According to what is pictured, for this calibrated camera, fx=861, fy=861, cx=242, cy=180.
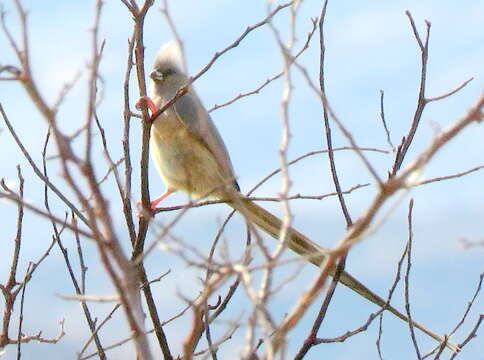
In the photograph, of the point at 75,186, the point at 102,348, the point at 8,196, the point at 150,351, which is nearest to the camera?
the point at 75,186

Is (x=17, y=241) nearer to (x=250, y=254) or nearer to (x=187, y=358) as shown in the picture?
(x=250, y=254)

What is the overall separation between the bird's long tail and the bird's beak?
84 cm

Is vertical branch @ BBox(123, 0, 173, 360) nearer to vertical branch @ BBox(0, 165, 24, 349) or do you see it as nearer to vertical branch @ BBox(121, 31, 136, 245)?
vertical branch @ BBox(121, 31, 136, 245)

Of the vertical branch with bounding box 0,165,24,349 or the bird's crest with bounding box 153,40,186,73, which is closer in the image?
the vertical branch with bounding box 0,165,24,349

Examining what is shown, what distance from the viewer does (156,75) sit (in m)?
4.58

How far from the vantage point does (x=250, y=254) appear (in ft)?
7.39

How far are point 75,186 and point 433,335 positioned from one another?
2199 mm

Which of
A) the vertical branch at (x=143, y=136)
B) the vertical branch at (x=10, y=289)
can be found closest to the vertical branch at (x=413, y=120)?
the vertical branch at (x=143, y=136)

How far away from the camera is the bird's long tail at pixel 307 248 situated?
3.45m

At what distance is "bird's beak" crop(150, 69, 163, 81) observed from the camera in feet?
15.0

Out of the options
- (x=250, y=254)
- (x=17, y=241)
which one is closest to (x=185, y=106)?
(x=17, y=241)

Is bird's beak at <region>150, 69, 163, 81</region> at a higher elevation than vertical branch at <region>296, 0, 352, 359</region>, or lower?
higher

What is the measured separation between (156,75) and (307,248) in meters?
1.30

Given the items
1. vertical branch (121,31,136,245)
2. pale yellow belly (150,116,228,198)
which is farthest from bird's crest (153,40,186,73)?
vertical branch (121,31,136,245)
